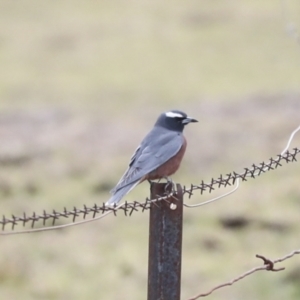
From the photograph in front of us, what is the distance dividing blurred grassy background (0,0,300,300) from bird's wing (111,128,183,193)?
3.71 metres

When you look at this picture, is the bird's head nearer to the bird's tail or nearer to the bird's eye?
the bird's eye

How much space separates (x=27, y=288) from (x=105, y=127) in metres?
8.73

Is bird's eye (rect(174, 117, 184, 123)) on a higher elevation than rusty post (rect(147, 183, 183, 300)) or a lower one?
higher

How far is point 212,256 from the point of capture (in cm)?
977

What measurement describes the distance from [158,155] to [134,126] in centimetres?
1195

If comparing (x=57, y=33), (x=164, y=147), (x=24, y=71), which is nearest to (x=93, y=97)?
(x=24, y=71)

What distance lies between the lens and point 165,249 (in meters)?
3.61

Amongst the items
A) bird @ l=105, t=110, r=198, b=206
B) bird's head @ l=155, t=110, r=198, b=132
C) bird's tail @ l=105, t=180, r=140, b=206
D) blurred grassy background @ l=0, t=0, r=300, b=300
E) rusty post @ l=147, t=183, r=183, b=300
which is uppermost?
blurred grassy background @ l=0, t=0, r=300, b=300

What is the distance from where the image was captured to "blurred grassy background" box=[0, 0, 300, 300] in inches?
367

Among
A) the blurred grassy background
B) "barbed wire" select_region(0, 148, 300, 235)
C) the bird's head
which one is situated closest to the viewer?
"barbed wire" select_region(0, 148, 300, 235)

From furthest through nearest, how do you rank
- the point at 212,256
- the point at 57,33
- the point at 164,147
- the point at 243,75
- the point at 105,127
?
the point at 57,33 → the point at 243,75 → the point at 105,127 → the point at 212,256 → the point at 164,147

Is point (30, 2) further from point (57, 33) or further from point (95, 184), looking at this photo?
point (95, 184)

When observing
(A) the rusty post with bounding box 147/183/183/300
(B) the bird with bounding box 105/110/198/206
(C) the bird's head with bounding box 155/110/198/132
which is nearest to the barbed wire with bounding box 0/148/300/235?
(A) the rusty post with bounding box 147/183/183/300

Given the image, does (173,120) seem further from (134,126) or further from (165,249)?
(134,126)
